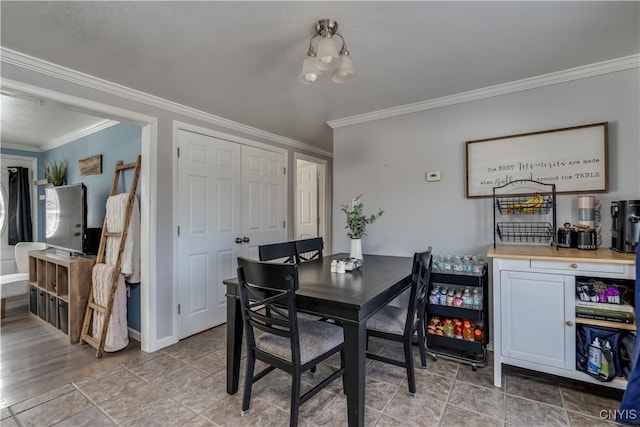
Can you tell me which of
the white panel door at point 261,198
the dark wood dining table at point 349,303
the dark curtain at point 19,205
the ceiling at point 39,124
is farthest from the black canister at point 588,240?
the dark curtain at point 19,205

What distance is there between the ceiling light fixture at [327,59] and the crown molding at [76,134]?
2586 millimetres

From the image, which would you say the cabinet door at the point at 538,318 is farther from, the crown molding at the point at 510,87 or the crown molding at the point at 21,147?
the crown molding at the point at 21,147

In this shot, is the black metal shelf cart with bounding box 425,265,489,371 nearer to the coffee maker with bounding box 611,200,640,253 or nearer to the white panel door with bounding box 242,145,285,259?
the coffee maker with bounding box 611,200,640,253

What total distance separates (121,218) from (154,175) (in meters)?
0.56

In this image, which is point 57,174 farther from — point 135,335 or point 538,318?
point 538,318

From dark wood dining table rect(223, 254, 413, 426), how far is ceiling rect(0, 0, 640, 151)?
4.82ft

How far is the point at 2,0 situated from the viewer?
1390 mm

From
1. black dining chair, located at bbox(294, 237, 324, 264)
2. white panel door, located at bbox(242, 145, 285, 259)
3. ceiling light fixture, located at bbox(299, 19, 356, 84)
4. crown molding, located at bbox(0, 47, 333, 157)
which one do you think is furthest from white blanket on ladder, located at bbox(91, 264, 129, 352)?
ceiling light fixture, located at bbox(299, 19, 356, 84)

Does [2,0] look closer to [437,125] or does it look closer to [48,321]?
[437,125]

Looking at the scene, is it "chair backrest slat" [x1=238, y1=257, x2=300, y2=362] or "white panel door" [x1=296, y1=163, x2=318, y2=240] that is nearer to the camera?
"chair backrest slat" [x1=238, y1=257, x2=300, y2=362]

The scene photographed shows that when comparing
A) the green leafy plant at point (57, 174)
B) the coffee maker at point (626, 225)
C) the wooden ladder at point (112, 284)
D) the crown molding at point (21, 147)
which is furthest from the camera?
the crown molding at point (21, 147)

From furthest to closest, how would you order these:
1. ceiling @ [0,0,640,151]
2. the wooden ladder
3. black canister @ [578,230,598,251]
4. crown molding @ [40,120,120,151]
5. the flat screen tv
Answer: crown molding @ [40,120,120,151], the flat screen tv, the wooden ladder, black canister @ [578,230,598,251], ceiling @ [0,0,640,151]

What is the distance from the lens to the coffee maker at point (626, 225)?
173 centimetres

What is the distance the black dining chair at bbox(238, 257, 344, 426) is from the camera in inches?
56.0
